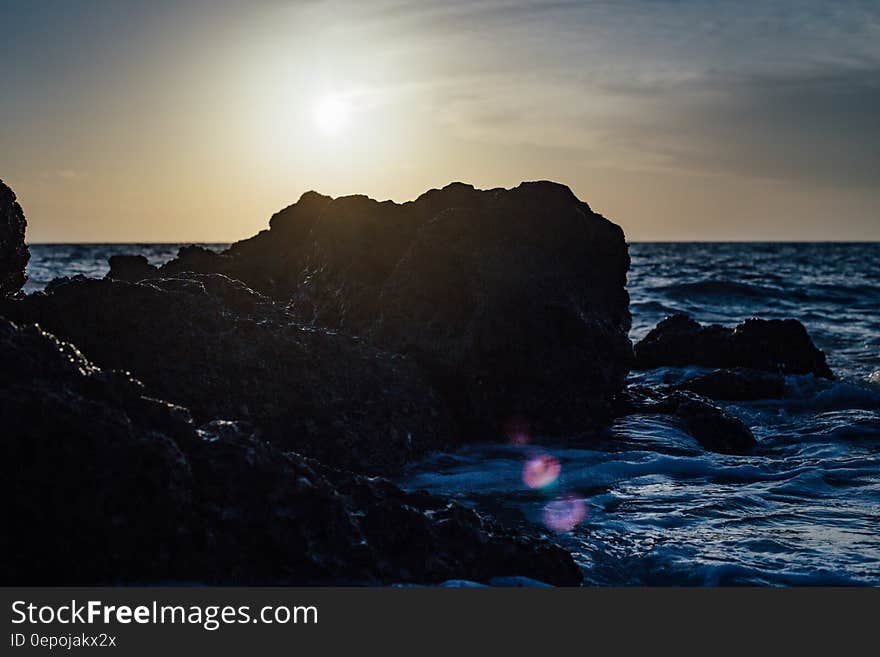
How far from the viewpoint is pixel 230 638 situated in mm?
2979

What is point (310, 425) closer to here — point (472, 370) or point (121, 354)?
point (121, 354)

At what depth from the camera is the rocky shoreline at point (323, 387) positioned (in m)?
3.21

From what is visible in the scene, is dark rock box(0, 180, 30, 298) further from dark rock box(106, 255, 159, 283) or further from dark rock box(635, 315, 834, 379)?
dark rock box(635, 315, 834, 379)

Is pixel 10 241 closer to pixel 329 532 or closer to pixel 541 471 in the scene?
pixel 329 532

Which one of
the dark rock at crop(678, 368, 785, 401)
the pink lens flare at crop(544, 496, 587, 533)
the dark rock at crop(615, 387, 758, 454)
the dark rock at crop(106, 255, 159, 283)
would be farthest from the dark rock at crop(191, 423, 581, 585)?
the dark rock at crop(106, 255, 159, 283)

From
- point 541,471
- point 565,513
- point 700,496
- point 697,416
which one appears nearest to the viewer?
point 565,513

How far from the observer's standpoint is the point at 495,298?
22.1ft

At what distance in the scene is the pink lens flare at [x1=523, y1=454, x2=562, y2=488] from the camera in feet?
18.2

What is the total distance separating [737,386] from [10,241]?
720 centimetres

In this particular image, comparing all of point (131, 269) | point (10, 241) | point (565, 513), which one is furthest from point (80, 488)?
point (131, 269)

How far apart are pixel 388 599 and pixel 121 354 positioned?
254 cm

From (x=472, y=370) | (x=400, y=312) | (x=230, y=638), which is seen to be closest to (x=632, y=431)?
(x=472, y=370)

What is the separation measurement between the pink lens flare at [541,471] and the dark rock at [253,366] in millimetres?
688

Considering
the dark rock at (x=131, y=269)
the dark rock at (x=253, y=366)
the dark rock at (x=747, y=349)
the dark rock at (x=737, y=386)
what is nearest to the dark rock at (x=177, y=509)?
the dark rock at (x=253, y=366)
